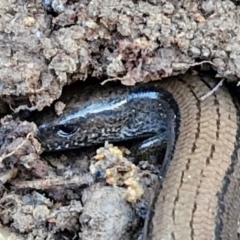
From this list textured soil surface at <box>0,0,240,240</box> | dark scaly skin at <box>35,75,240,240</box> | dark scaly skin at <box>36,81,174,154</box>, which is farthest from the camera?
dark scaly skin at <box>36,81,174,154</box>

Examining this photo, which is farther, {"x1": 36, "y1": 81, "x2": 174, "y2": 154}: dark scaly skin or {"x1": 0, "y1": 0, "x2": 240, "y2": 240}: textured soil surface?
{"x1": 36, "y1": 81, "x2": 174, "y2": 154}: dark scaly skin

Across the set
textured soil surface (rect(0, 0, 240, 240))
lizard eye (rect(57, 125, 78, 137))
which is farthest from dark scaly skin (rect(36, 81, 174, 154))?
textured soil surface (rect(0, 0, 240, 240))

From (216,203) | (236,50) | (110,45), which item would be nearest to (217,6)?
(236,50)

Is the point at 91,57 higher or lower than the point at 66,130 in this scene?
higher

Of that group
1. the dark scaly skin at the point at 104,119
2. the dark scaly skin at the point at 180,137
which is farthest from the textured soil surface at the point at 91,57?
the dark scaly skin at the point at 104,119

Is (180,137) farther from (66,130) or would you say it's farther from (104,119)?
(66,130)

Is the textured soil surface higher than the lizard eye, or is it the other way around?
the textured soil surface

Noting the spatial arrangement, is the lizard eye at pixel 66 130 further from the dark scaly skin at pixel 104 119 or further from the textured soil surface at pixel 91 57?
the textured soil surface at pixel 91 57

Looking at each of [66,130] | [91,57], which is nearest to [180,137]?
[91,57]

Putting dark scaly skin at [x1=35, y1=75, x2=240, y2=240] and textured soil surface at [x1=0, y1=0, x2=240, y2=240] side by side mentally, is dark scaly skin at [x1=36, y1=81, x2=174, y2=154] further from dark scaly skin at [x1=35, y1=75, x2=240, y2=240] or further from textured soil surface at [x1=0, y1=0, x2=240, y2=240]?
textured soil surface at [x1=0, y1=0, x2=240, y2=240]
